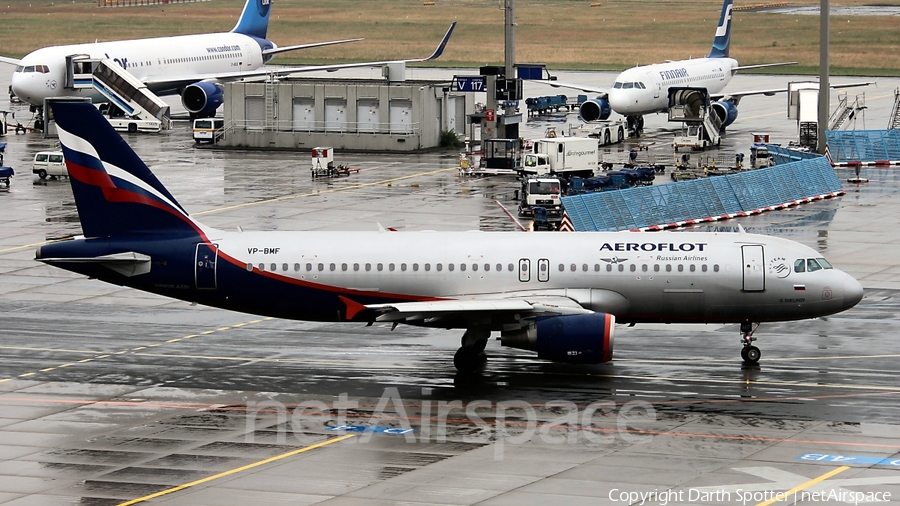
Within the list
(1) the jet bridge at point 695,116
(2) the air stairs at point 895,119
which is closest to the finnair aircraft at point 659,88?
(1) the jet bridge at point 695,116

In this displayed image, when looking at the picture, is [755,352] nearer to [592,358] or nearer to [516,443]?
[592,358]

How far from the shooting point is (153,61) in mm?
110875

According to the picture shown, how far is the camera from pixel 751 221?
6788cm

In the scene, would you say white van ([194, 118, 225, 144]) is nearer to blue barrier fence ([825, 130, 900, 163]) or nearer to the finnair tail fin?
the finnair tail fin

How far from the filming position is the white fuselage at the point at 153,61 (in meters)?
105

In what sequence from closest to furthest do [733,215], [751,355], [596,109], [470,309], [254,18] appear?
[470,309] < [751,355] < [733,215] < [596,109] < [254,18]

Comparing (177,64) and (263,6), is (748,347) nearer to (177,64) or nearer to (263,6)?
(177,64)

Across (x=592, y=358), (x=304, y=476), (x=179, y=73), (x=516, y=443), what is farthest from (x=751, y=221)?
(x=179, y=73)

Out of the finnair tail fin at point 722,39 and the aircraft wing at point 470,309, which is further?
the finnair tail fin at point 722,39

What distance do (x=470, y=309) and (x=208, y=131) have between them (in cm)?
6593

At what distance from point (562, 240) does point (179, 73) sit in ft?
260

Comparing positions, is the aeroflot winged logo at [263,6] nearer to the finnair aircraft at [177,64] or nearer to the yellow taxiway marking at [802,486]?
the finnair aircraft at [177,64]

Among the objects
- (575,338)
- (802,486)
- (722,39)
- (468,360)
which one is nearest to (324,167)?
(722,39)

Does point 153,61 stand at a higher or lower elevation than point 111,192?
higher
